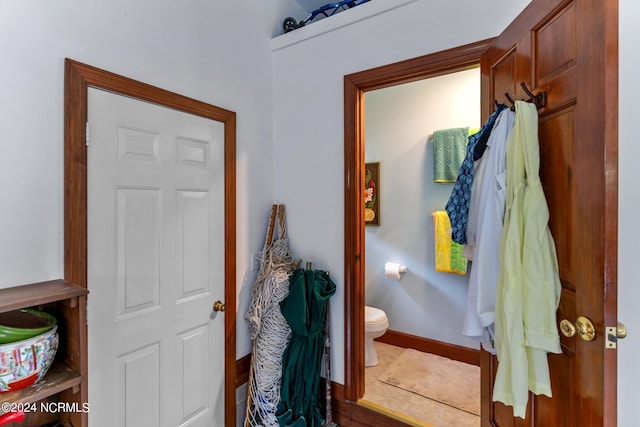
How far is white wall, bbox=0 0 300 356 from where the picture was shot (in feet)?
3.76

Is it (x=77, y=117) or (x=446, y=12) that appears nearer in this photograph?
(x=77, y=117)

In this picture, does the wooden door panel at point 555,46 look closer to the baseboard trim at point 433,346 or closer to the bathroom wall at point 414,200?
the bathroom wall at point 414,200

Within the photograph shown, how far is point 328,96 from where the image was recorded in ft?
6.72

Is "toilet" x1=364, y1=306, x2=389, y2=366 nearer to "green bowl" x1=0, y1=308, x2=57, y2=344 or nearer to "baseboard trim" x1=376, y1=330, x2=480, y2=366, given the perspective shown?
"baseboard trim" x1=376, y1=330, x2=480, y2=366

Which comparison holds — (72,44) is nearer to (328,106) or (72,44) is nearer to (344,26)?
(328,106)

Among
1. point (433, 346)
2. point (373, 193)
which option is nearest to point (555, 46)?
point (373, 193)

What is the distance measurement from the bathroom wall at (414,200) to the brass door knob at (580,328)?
1787 millimetres

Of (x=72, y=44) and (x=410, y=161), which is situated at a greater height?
(x=72, y=44)

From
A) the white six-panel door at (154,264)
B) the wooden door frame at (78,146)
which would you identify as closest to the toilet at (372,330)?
the white six-panel door at (154,264)

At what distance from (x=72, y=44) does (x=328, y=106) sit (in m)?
1.31

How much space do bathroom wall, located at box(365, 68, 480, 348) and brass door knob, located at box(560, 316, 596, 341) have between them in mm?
1787

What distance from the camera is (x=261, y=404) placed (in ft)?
6.20

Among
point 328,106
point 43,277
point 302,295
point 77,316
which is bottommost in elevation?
point 302,295

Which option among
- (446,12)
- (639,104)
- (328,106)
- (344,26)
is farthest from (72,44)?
(639,104)
